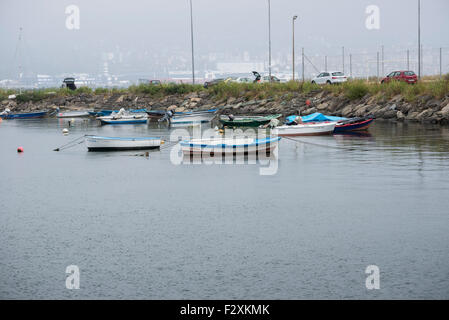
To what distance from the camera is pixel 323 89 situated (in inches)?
3364

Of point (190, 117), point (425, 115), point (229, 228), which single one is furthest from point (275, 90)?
point (229, 228)

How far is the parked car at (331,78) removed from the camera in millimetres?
87250

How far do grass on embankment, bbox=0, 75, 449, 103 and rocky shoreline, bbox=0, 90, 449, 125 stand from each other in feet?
2.45

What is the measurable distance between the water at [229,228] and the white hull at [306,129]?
14.0 meters

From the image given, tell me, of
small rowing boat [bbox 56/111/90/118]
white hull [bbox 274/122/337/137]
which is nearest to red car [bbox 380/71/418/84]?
white hull [bbox 274/122/337/137]

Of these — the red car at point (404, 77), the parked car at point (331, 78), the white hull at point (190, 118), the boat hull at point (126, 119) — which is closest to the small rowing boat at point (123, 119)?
the boat hull at point (126, 119)

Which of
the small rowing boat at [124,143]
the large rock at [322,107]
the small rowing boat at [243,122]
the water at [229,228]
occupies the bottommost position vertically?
the water at [229,228]

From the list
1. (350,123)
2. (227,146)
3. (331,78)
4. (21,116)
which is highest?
(331,78)

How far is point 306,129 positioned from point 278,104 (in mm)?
29382

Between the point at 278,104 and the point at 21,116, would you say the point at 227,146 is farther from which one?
the point at 21,116

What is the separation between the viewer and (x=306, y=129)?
57.3 meters

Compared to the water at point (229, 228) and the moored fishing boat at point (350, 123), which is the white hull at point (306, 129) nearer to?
the moored fishing boat at point (350, 123)

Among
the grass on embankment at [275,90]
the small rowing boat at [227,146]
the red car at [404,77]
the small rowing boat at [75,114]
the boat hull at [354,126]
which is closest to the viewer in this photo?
→ the small rowing boat at [227,146]
